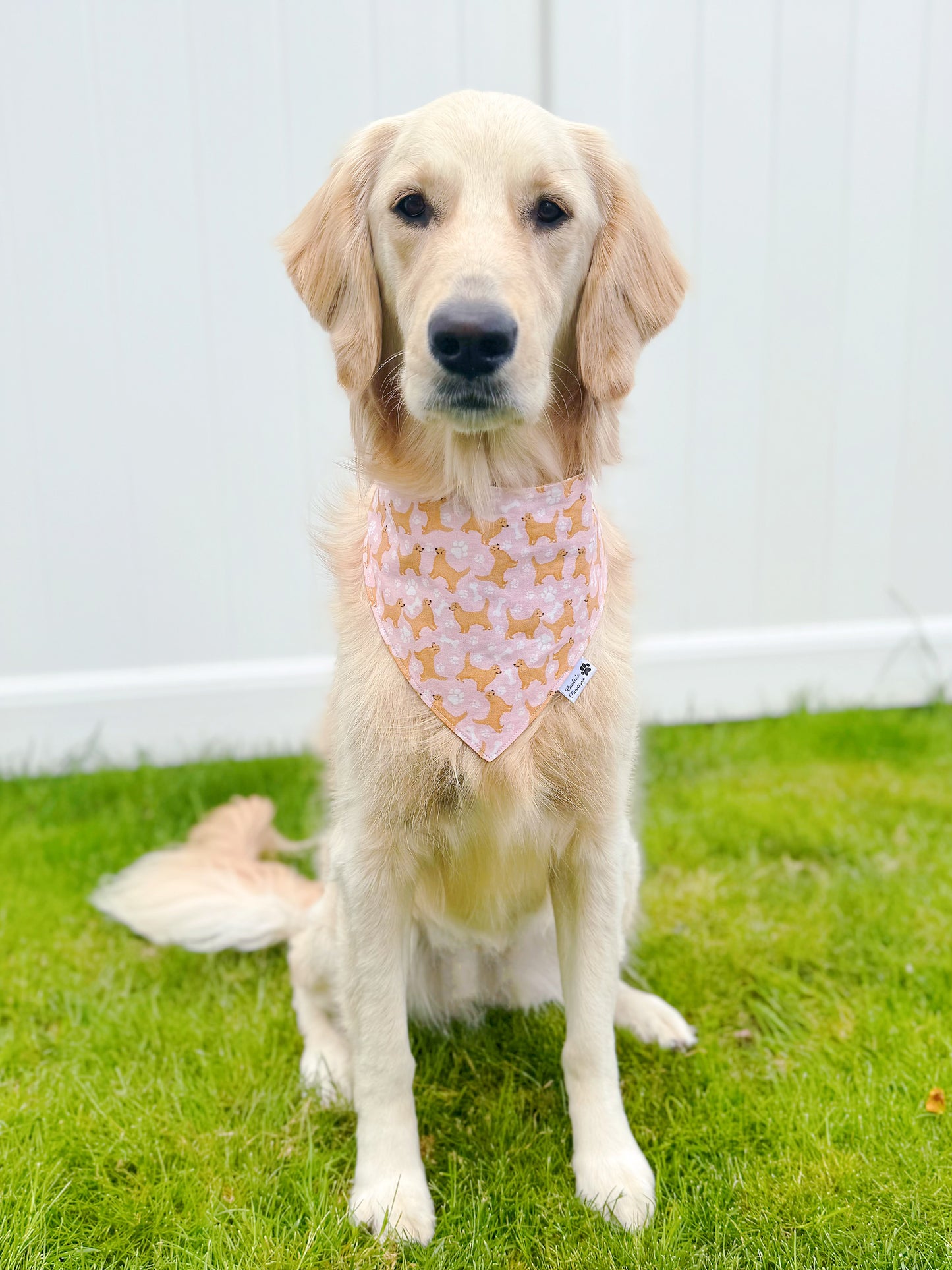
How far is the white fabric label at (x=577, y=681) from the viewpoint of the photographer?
174 centimetres

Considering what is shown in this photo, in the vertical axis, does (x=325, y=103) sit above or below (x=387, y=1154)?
above

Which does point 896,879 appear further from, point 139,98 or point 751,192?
point 139,98

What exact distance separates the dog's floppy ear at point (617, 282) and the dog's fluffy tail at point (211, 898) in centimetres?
144

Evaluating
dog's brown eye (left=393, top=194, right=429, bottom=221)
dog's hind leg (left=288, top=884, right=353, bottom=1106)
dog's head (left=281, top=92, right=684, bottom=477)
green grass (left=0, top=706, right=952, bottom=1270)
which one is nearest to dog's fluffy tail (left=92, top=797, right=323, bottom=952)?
green grass (left=0, top=706, right=952, bottom=1270)

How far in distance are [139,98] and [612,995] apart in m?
3.00

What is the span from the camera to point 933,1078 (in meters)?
2.02

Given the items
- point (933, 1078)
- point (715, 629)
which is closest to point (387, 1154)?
point (933, 1078)

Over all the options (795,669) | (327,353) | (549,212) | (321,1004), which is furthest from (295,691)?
(549,212)

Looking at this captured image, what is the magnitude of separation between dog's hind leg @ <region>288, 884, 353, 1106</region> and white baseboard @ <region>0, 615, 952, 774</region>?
140cm

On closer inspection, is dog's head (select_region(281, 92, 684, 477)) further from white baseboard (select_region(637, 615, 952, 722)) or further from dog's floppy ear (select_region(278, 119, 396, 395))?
white baseboard (select_region(637, 615, 952, 722))

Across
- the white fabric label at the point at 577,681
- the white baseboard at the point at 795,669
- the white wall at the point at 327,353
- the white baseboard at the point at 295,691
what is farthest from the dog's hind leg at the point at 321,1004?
the white baseboard at the point at 795,669

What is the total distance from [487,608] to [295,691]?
2.07m

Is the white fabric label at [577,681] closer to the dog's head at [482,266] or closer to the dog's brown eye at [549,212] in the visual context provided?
the dog's head at [482,266]

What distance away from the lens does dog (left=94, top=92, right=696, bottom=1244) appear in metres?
1.61
